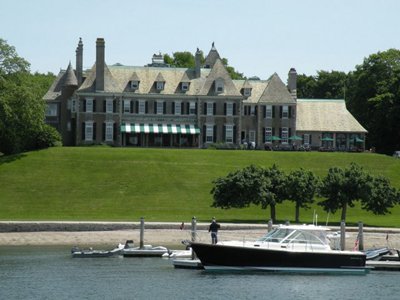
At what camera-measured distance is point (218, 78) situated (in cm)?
13412

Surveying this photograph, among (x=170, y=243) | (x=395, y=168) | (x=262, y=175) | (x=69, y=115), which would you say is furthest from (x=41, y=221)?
(x=69, y=115)

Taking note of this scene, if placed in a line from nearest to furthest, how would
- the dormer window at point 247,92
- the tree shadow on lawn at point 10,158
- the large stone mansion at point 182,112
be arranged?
the tree shadow on lawn at point 10,158, the large stone mansion at point 182,112, the dormer window at point 247,92

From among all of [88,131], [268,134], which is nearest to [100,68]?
[88,131]

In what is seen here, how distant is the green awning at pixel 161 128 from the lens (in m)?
130

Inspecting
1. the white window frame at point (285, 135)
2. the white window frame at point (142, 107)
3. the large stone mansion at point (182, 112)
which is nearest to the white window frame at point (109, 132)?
the large stone mansion at point (182, 112)

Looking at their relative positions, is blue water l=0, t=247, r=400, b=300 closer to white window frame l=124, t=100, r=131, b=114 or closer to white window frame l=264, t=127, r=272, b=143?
white window frame l=124, t=100, r=131, b=114

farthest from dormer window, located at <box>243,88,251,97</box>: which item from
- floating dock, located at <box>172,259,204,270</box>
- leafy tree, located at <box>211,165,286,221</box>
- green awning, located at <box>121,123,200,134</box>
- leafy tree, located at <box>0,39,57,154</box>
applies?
floating dock, located at <box>172,259,204,270</box>

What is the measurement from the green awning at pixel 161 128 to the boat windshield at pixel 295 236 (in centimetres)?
6958

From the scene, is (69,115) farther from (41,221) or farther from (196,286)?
(196,286)

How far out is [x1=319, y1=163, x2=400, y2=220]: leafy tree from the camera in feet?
284

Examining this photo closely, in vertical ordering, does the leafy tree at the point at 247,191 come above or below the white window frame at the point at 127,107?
below

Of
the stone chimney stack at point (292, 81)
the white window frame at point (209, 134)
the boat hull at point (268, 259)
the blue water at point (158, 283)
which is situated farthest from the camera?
the stone chimney stack at point (292, 81)

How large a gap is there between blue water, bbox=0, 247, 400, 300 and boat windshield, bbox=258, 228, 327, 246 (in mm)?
1966

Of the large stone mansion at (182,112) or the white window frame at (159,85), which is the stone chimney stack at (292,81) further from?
the white window frame at (159,85)
